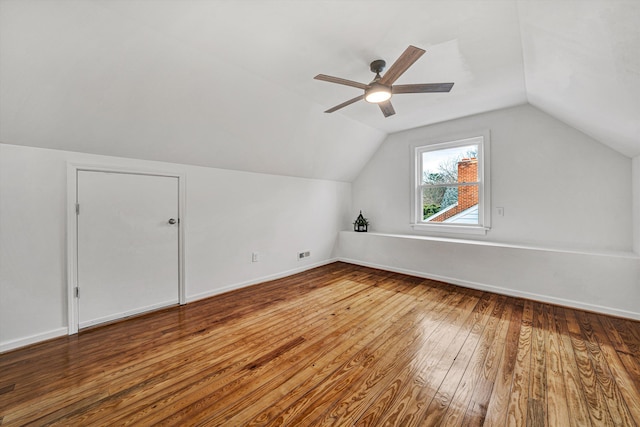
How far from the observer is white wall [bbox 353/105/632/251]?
2.94m

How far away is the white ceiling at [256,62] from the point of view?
1.64 metres

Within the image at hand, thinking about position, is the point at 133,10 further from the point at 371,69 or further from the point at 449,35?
the point at 449,35

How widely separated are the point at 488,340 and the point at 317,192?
11.0ft

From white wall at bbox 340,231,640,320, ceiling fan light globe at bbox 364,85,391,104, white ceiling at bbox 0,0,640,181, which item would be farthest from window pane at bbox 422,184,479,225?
ceiling fan light globe at bbox 364,85,391,104

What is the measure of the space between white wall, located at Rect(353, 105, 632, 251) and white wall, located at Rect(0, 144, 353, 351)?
106 inches

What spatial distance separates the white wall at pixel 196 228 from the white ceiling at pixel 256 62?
256 millimetres

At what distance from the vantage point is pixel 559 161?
322 cm

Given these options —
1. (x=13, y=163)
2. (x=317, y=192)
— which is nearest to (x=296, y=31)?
(x=13, y=163)

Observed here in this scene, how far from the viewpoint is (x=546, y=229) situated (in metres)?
3.34

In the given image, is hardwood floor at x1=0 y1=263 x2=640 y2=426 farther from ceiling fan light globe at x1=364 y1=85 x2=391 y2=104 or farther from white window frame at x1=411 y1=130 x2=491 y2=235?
ceiling fan light globe at x1=364 y1=85 x2=391 y2=104

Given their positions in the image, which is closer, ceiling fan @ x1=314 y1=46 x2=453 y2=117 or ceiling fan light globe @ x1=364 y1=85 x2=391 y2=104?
ceiling fan @ x1=314 y1=46 x2=453 y2=117

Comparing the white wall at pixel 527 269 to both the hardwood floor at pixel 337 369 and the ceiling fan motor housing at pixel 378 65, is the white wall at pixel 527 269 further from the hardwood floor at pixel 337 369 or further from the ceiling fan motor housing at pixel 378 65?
the ceiling fan motor housing at pixel 378 65

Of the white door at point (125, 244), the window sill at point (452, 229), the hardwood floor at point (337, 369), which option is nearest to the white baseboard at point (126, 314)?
the white door at point (125, 244)

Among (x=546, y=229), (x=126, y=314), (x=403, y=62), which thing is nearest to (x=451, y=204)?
(x=546, y=229)
